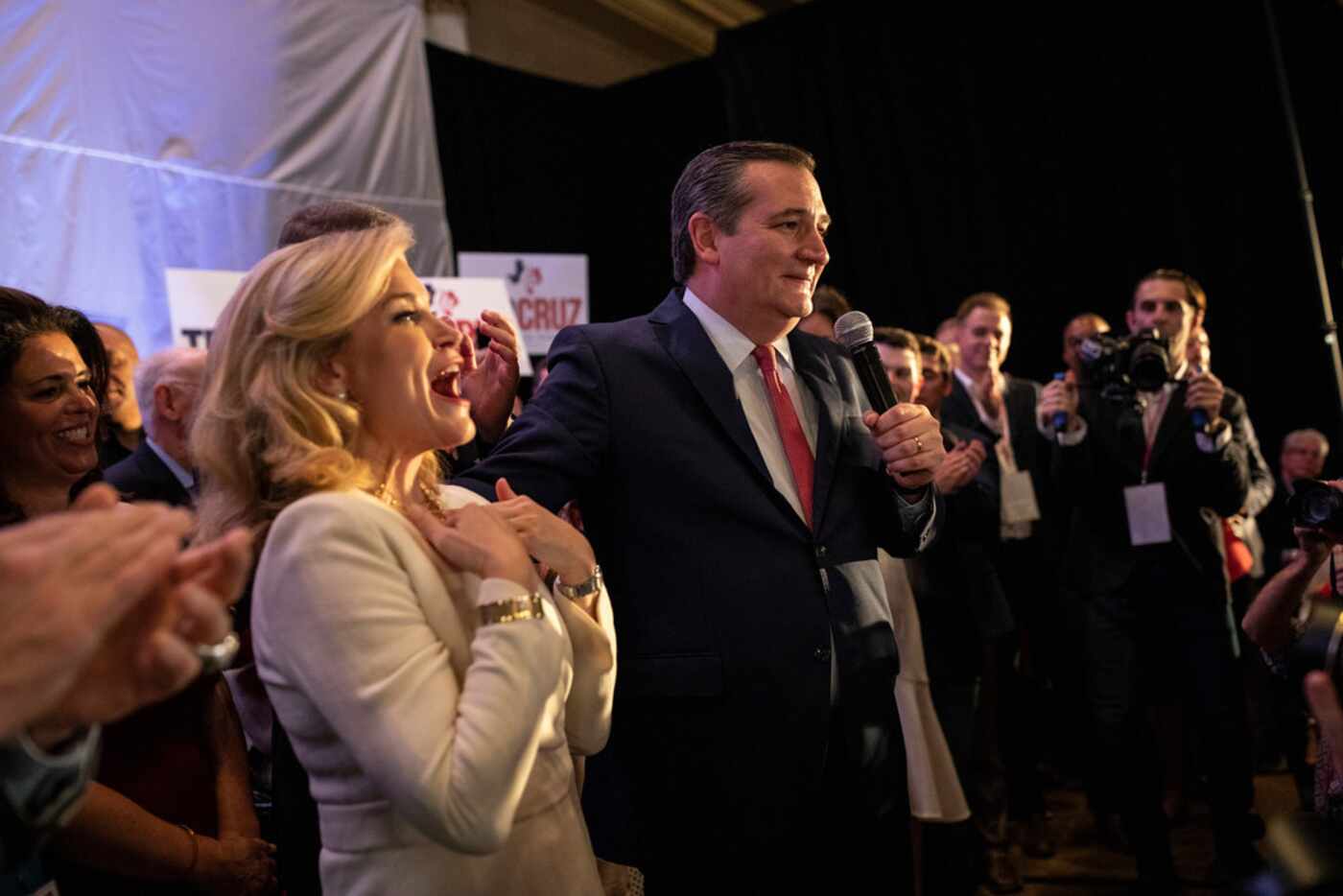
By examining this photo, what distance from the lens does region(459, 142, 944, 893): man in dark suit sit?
1.83m

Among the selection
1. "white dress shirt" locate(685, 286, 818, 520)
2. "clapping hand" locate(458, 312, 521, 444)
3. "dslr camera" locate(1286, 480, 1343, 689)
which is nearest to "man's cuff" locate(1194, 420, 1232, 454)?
"white dress shirt" locate(685, 286, 818, 520)

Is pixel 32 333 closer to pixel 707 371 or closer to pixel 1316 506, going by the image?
pixel 707 371

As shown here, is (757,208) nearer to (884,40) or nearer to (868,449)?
(868,449)

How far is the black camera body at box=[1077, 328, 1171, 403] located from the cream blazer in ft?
9.59

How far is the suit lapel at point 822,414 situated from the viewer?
6.51 feet

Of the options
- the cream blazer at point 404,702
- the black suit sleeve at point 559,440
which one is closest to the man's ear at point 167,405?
the black suit sleeve at point 559,440

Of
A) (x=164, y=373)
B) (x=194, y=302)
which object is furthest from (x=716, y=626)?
(x=194, y=302)

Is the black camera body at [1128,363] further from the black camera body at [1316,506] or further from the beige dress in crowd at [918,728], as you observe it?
the black camera body at [1316,506]

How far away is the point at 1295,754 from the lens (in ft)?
13.4

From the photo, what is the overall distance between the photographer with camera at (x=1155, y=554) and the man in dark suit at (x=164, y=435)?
2.63m

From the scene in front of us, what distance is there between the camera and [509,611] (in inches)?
50.7

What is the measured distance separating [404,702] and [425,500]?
16.6 inches

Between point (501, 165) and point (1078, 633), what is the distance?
472 cm

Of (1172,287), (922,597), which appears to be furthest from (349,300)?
(1172,287)
